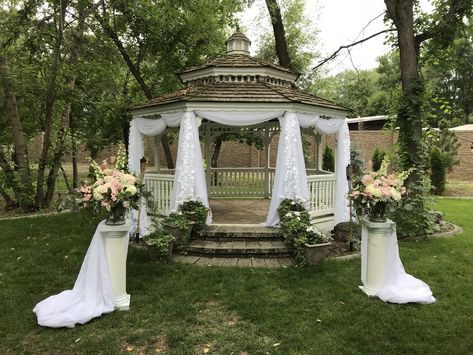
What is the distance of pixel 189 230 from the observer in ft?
22.7

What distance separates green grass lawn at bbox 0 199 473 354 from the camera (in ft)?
12.6

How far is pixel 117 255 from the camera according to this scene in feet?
15.4

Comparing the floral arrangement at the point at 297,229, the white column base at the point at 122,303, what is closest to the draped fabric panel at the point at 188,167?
the floral arrangement at the point at 297,229

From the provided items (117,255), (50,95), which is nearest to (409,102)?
(117,255)

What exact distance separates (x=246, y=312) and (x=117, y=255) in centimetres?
181

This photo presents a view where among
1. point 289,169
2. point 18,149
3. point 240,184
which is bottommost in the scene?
point 240,184

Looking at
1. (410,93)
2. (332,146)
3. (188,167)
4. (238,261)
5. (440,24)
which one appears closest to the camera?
(238,261)

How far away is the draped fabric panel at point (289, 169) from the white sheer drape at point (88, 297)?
3739mm

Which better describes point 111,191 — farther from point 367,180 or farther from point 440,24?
point 440,24

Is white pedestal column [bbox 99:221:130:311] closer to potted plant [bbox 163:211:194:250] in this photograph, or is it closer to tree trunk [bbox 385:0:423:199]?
potted plant [bbox 163:211:194:250]

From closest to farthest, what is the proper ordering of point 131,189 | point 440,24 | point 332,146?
point 131,189 < point 440,24 < point 332,146

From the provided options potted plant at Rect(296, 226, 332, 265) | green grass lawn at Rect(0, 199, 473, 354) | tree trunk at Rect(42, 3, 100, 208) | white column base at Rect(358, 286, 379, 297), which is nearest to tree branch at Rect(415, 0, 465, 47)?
green grass lawn at Rect(0, 199, 473, 354)

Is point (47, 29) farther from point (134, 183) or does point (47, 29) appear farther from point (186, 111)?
point (134, 183)

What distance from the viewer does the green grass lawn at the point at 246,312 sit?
12.6 ft
